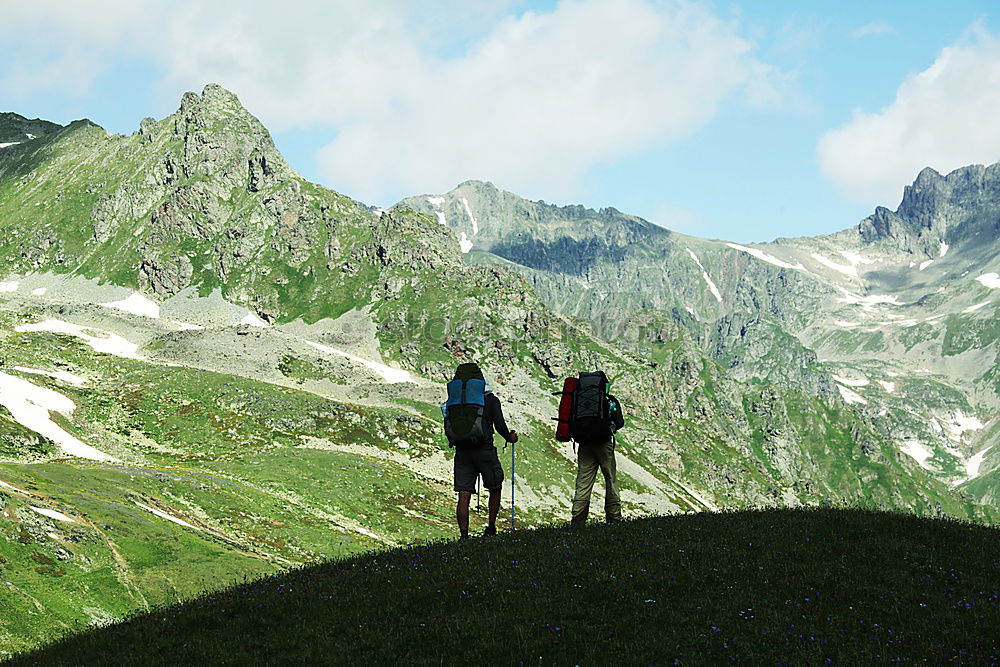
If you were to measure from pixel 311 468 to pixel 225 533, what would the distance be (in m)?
47.9

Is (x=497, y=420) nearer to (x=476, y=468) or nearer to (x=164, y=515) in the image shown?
(x=476, y=468)

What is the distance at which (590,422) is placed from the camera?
21.6m

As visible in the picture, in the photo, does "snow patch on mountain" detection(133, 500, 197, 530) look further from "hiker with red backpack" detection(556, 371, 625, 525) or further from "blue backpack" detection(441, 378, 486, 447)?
"hiker with red backpack" detection(556, 371, 625, 525)

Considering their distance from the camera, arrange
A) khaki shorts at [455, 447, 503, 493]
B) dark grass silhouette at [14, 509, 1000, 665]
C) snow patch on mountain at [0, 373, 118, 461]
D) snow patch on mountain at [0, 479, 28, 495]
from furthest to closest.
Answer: snow patch on mountain at [0, 373, 118, 461], snow patch on mountain at [0, 479, 28, 495], khaki shorts at [455, 447, 503, 493], dark grass silhouette at [14, 509, 1000, 665]

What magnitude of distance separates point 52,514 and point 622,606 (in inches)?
1729

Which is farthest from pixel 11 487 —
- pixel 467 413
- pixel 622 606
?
pixel 622 606

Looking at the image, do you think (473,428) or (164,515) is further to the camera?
(164,515)

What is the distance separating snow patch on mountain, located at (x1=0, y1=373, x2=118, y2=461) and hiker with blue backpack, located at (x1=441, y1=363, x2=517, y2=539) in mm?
100500

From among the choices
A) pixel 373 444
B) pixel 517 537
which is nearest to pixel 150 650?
pixel 517 537

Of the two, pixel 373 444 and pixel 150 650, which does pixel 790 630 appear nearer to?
pixel 150 650

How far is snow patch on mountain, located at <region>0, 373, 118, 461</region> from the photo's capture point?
10944 cm

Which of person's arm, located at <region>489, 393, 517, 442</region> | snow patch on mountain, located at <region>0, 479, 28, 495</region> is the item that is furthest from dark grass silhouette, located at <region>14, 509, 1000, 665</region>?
snow patch on mountain, located at <region>0, 479, 28, 495</region>

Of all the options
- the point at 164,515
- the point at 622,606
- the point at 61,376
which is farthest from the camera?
the point at 61,376

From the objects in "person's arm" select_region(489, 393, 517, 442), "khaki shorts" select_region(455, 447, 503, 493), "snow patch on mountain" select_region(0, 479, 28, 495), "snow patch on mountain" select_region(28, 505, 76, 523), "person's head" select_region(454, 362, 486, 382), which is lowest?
"snow patch on mountain" select_region(28, 505, 76, 523)
